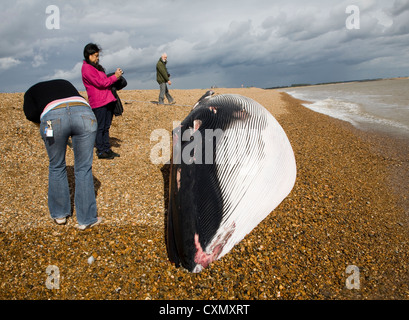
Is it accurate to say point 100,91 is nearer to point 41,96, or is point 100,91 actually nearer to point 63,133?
point 41,96

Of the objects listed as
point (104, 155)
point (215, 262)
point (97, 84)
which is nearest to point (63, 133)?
point (97, 84)

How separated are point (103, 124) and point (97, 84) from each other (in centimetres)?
90

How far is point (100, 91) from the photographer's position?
4.90 metres

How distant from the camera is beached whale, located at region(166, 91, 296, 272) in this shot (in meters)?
2.39

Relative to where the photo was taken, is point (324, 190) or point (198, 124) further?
point (324, 190)

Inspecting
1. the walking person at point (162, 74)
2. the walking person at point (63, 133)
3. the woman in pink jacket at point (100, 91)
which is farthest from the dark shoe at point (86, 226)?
the walking person at point (162, 74)

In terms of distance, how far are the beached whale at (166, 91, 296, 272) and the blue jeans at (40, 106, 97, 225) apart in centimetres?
107

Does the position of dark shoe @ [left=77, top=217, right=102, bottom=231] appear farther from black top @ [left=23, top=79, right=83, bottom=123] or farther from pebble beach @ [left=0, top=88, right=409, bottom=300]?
black top @ [left=23, top=79, right=83, bottom=123]

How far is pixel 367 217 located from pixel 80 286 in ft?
12.1

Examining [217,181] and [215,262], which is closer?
[217,181]

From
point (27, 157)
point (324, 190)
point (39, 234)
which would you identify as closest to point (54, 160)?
point (39, 234)

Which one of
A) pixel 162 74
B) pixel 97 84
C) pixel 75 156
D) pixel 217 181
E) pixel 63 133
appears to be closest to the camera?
pixel 217 181

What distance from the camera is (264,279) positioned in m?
2.51
